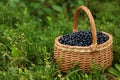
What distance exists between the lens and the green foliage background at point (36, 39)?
3129 millimetres

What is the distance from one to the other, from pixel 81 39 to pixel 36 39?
0.70 metres

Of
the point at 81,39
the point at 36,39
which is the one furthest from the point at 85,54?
the point at 36,39

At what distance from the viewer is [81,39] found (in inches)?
131

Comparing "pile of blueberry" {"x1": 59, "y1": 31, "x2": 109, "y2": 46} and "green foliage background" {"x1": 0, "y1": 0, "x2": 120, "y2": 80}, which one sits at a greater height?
"pile of blueberry" {"x1": 59, "y1": 31, "x2": 109, "y2": 46}

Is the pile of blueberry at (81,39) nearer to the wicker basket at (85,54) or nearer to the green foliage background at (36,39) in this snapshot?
the wicker basket at (85,54)

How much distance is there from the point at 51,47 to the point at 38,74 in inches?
23.0

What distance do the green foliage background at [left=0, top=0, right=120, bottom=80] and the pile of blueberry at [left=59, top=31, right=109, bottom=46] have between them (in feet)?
0.74

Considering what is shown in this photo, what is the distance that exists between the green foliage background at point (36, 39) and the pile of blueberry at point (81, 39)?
0.22 metres

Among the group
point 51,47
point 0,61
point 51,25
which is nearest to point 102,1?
point 51,25

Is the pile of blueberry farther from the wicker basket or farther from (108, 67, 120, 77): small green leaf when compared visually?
(108, 67, 120, 77): small green leaf

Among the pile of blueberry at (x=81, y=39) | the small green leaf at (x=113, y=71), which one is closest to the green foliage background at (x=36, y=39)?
the small green leaf at (x=113, y=71)

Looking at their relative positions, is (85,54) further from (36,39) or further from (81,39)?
(36,39)

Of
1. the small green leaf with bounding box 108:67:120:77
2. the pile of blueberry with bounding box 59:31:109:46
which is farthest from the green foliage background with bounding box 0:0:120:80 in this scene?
the pile of blueberry with bounding box 59:31:109:46

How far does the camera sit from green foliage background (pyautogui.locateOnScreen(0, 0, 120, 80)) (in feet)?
10.3
